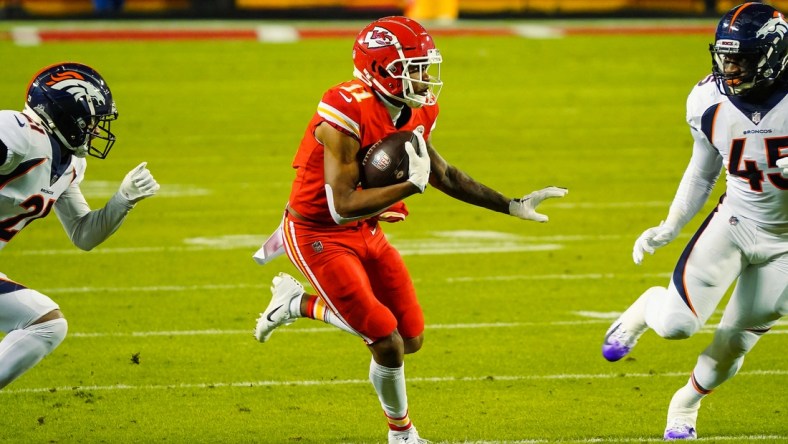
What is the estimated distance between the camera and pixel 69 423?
546 centimetres

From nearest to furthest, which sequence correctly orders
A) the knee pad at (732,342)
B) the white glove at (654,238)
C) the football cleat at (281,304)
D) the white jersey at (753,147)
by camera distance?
the white jersey at (753,147), the knee pad at (732,342), the white glove at (654,238), the football cleat at (281,304)

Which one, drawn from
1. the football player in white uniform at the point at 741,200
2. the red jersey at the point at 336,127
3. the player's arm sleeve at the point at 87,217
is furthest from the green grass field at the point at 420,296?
the red jersey at the point at 336,127

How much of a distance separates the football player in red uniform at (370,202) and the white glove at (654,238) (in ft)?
1.26

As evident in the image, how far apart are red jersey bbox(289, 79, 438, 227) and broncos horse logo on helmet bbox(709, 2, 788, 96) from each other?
116 centimetres

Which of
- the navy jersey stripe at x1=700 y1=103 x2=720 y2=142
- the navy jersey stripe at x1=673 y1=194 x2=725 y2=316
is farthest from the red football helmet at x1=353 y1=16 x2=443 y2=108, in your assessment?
the navy jersey stripe at x1=673 y1=194 x2=725 y2=316

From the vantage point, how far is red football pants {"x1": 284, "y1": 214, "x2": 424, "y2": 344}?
186 inches

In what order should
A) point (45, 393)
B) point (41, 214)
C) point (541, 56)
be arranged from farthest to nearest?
point (541, 56) → point (45, 393) → point (41, 214)

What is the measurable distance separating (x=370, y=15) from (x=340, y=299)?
15.9 metres

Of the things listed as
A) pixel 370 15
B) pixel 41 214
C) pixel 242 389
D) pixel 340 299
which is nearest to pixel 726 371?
pixel 340 299

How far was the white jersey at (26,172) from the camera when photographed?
4.50m

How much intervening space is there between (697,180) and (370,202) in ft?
4.30

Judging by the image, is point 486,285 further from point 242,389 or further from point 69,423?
point 69,423

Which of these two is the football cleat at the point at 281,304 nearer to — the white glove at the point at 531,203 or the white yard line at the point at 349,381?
the white yard line at the point at 349,381

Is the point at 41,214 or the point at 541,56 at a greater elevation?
the point at 41,214
